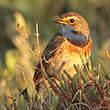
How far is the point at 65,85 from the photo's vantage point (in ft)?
7.01

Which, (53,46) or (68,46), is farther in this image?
(53,46)

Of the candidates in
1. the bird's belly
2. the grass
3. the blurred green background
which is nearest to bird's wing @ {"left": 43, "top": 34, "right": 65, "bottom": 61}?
the bird's belly

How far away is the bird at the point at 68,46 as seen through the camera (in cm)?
376

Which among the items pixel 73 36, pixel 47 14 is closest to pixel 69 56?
pixel 73 36

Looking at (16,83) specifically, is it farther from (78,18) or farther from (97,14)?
(97,14)

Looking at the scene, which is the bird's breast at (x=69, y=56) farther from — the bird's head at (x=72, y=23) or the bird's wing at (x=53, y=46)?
the bird's head at (x=72, y=23)

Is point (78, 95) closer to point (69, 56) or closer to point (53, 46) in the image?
point (69, 56)

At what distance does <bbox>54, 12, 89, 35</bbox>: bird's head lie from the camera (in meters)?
4.13

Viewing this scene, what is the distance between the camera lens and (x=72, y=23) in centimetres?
426

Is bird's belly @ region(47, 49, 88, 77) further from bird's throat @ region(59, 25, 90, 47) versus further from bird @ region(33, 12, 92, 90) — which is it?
bird's throat @ region(59, 25, 90, 47)

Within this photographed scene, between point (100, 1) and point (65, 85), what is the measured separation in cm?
517

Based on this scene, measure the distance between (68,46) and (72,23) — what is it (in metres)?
0.55

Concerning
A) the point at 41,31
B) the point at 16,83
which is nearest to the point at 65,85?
the point at 16,83

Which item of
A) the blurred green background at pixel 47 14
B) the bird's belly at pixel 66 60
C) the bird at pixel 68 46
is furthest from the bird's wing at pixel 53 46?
the blurred green background at pixel 47 14
